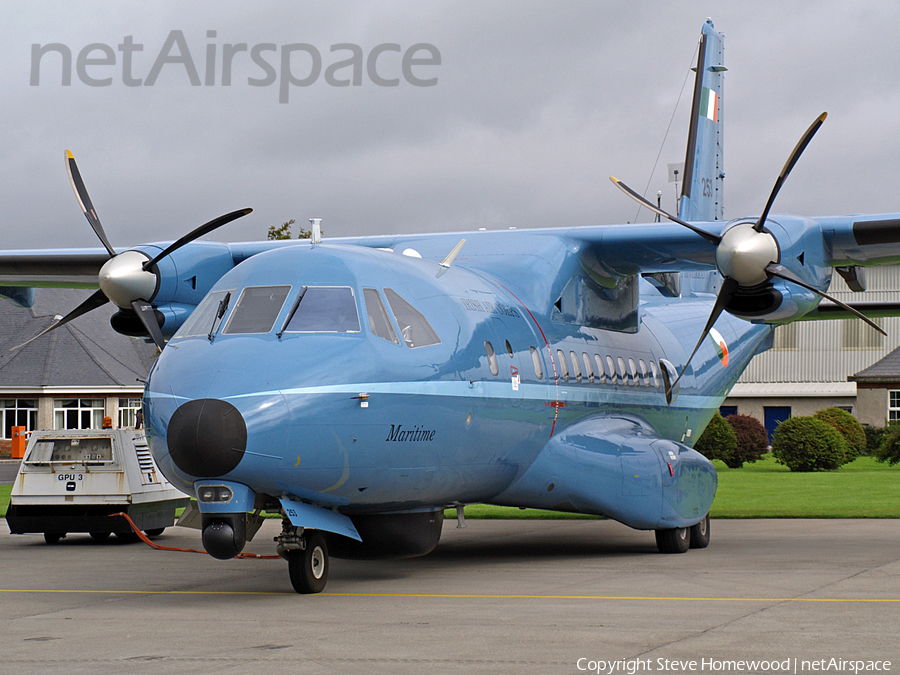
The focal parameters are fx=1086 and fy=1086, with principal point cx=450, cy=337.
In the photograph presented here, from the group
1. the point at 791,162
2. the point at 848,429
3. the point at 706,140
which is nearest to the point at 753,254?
the point at 791,162

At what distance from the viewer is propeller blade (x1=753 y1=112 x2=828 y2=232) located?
12328 millimetres

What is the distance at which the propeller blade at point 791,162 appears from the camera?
1233cm

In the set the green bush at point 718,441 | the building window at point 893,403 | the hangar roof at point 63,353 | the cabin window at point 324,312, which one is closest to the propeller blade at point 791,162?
the cabin window at point 324,312

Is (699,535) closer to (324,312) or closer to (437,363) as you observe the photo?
(437,363)

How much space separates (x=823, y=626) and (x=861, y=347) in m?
49.0

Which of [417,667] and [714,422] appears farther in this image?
[714,422]

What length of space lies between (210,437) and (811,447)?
26.2 m

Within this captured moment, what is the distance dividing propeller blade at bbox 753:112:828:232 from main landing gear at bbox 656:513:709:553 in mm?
3849

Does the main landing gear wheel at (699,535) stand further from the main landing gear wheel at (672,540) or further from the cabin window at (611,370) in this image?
the cabin window at (611,370)

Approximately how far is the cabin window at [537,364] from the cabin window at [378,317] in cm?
265

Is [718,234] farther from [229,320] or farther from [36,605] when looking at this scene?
[36,605]

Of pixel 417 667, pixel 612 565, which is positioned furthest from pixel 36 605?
pixel 612 565

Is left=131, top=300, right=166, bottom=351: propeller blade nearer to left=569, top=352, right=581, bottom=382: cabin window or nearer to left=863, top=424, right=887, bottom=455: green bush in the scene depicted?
left=569, top=352, right=581, bottom=382: cabin window

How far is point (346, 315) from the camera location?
952cm
